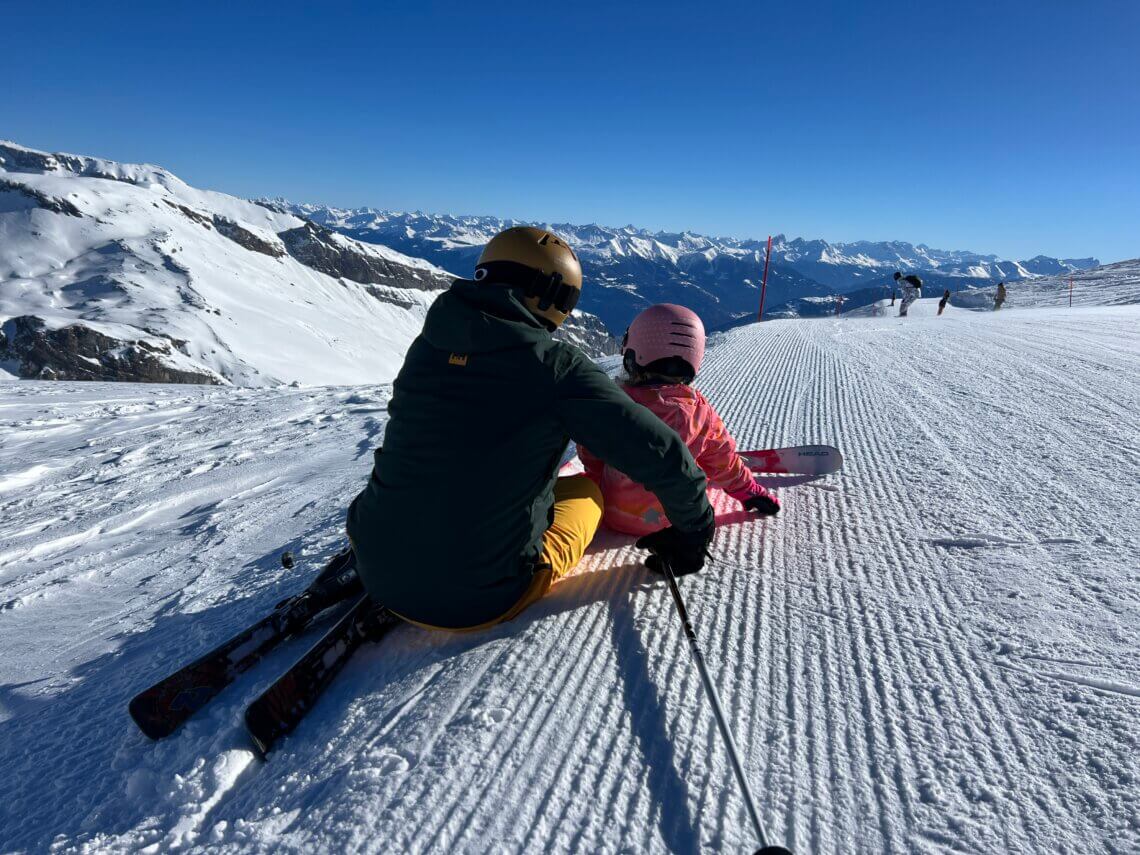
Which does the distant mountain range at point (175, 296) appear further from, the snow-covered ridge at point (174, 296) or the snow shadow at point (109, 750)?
the snow shadow at point (109, 750)

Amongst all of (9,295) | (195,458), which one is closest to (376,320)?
(9,295)

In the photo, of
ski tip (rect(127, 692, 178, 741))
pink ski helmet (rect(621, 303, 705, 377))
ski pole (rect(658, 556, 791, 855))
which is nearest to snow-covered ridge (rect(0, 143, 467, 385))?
pink ski helmet (rect(621, 303, 705, 377))

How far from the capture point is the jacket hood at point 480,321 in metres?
2.06

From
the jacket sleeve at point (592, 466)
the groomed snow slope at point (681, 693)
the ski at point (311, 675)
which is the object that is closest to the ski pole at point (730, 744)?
the groomed snow slope at point (681, 693)

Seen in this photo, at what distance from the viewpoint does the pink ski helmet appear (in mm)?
3232

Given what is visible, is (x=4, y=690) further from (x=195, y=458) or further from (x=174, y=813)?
(x=195, y=458)

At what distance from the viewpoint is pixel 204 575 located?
3572 mm

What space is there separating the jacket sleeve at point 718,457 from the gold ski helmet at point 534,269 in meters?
1.22

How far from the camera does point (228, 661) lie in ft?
7.29

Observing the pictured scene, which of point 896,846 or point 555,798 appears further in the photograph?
point 555,798

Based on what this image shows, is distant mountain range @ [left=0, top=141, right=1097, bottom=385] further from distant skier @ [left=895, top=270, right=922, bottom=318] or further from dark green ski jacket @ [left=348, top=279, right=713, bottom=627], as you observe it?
dark green ski jacket @ [left=348, top=279, right=713, bottom=627]

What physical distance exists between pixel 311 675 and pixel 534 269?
5.56ft

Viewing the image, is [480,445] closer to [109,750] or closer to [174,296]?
[109,750]

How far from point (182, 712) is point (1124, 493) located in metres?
4.83
